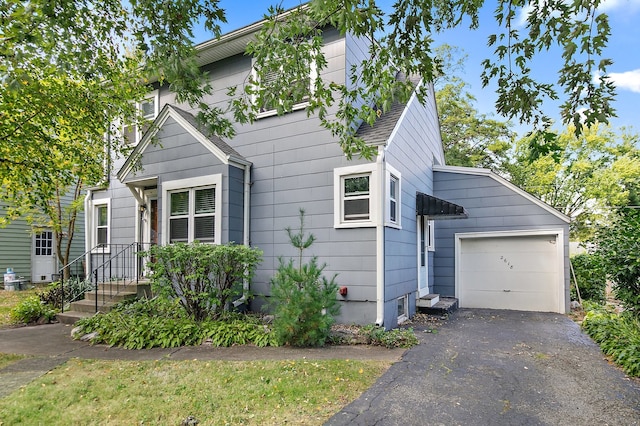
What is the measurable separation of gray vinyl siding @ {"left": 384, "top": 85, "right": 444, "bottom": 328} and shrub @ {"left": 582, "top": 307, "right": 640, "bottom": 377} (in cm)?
359

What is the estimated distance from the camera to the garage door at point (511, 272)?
9875mm

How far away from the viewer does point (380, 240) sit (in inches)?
280

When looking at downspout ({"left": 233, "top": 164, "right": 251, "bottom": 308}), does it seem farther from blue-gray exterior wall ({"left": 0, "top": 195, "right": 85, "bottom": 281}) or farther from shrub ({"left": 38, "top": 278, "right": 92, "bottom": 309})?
blue-gray exterior wall ({"left": 0, "top": 195, "right": 85, "bottom": 281})

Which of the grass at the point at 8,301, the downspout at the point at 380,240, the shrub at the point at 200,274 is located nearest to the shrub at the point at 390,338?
the downspout at the point at 380,240

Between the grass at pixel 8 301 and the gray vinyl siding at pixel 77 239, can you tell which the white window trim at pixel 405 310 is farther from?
the gray vinyl siding at pixel 77 239

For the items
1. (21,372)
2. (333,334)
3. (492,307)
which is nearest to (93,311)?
(21,372)

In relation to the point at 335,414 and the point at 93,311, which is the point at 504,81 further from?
the point at 93,311

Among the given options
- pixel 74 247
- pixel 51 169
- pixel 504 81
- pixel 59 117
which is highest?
pixel 59 117

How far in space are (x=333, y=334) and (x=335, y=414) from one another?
8.99 feet

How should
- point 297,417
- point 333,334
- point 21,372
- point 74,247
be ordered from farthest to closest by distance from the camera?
point 74,247
point 333,334
point 21,372
point 297,417

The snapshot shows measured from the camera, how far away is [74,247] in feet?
57.8

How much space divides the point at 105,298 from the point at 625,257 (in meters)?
11.0

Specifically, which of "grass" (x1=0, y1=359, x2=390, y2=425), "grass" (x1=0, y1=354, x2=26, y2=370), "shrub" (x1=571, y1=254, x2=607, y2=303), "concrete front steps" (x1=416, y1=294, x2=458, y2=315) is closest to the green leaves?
"shrub" (x1=571, y1=254, x2=607, y2=303)

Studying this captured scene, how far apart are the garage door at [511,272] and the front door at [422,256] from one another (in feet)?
4.20
